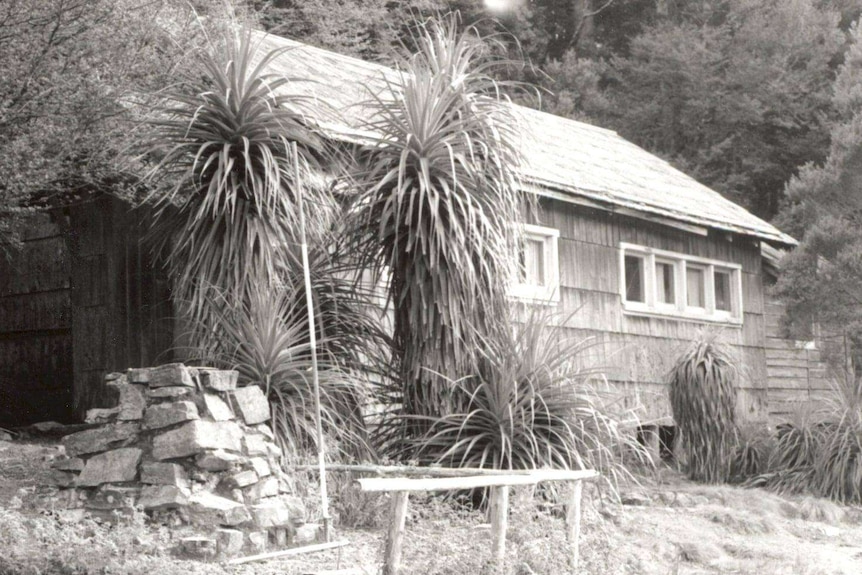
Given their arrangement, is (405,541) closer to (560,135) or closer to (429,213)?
(429,213)

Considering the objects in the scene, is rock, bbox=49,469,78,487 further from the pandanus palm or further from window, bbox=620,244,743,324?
window, bbox=620,244,743,324

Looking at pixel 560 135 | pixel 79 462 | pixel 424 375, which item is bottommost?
pixel 79 462

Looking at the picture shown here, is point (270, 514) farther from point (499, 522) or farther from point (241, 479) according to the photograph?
point (499, 522)

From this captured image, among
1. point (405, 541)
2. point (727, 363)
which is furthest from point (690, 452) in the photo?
point (405, 541)

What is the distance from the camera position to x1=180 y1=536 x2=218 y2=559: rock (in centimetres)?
670

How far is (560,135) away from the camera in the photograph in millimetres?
18562

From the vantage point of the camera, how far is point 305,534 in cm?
751

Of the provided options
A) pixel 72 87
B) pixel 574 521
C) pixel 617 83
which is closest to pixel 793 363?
pixel 574 521

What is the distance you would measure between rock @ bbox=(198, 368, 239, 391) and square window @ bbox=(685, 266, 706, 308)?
10.9 meters

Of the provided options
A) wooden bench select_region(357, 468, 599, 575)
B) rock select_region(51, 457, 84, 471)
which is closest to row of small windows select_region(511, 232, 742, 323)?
wooden bench select_region(357, 468, 599, 575)

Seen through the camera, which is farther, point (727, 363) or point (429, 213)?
point (727, 363)

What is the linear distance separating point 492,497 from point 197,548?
5.80ft

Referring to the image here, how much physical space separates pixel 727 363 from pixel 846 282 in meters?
4.71

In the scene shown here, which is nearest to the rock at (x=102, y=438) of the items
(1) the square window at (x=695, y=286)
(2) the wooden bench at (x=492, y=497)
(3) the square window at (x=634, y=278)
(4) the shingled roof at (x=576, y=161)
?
(2) the wooden bench at (x=492, y=497)
